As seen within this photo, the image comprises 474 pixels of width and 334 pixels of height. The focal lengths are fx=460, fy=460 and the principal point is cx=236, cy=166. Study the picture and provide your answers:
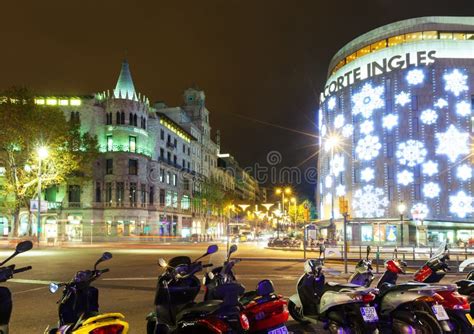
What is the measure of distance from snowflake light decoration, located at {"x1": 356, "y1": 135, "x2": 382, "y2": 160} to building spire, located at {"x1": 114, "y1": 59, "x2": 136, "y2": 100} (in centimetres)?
3112

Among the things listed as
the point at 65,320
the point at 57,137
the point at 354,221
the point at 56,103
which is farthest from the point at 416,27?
the point at 65,320

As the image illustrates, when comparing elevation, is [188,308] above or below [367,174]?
below

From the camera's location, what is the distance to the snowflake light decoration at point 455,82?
5100 cm

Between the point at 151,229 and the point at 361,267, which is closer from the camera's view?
the point at 361,267

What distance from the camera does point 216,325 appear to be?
5.62 m

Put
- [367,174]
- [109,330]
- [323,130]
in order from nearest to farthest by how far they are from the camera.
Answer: [109,330] → [367,174] → [323,130]

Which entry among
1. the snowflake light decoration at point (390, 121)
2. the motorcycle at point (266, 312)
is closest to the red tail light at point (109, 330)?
the motorcycle at point (266, 312)

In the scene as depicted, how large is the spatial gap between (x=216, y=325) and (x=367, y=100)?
53879 millimetres

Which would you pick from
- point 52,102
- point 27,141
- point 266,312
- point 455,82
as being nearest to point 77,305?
point 266,312

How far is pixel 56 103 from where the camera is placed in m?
63.4

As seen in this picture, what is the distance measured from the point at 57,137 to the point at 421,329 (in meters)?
47.4

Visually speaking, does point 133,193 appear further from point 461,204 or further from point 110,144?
point 461,204

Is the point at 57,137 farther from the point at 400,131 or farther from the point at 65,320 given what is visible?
the point at 65,320

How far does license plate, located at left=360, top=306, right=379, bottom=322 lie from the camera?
6.98m
